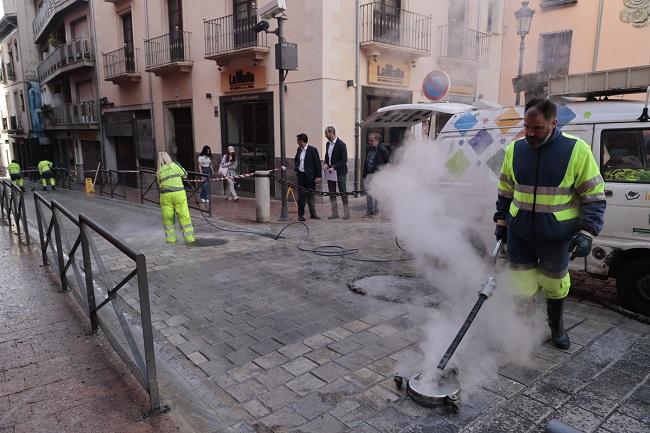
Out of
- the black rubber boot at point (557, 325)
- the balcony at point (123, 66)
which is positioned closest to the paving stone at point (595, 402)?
the black rubber boot at point (557, 325)

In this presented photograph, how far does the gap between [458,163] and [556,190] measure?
227cm

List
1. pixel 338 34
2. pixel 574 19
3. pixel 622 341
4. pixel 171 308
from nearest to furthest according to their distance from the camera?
pixel 622 341, pixel 171 308, pixel 574 19, pixel 338 34

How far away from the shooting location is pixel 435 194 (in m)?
5.48

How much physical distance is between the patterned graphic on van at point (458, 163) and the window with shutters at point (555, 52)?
343 cm

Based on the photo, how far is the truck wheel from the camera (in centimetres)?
400

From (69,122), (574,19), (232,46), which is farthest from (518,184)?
(69,122)

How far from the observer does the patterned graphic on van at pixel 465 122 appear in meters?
5.25

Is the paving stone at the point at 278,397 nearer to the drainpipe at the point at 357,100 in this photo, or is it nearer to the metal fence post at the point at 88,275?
the metal fence post at the point at 88,275

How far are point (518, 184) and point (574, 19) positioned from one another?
22.6 ft

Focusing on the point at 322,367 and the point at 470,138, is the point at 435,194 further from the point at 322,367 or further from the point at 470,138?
the point at 322,367

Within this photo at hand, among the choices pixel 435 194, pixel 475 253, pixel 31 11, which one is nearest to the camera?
pixel 475 253

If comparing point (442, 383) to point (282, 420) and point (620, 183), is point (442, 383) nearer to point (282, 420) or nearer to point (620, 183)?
point (282, 420)

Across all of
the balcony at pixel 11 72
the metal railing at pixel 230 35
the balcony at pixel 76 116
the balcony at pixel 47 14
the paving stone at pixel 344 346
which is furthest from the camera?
the balcony at pixel 11 72

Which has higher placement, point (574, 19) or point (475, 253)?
point (574, 19)
